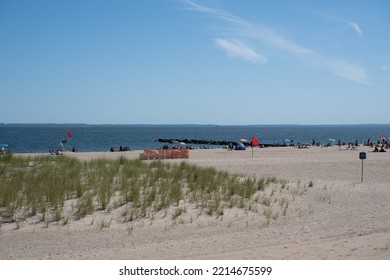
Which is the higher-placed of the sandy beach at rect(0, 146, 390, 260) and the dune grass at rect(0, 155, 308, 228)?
the dune grass at rect(0, 155, 308, 228)

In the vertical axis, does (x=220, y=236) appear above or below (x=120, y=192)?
below

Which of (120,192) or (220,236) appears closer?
(220,236)

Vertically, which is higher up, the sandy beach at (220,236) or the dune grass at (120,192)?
the dune grass at (120,192)

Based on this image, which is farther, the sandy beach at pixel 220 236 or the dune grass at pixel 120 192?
the dune grass at pixel 120 192

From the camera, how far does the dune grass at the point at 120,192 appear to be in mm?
9695

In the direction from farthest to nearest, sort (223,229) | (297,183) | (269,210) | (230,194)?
(297,183), (230,194), (269,210), (223,229)

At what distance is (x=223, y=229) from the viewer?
29.7 feet

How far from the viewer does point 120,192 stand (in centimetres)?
1146

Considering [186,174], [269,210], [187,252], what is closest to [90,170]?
[186,174]

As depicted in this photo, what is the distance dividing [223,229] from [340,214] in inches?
149

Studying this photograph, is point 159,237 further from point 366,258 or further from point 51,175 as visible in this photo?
point 51,175

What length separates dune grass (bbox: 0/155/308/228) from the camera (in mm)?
9695

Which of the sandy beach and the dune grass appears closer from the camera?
the sandy beach
